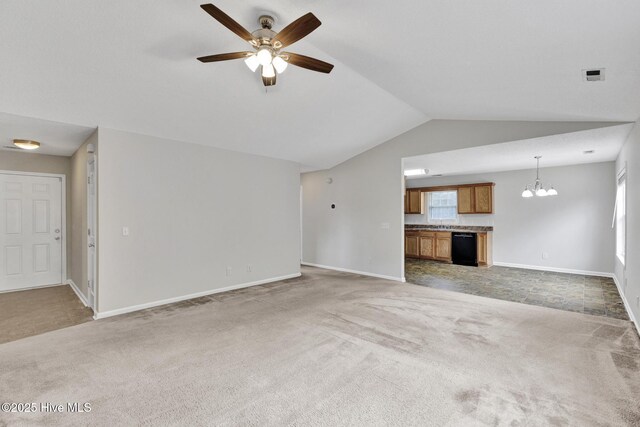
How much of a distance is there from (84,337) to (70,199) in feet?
11.9

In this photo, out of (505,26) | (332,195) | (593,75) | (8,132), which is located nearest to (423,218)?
(332,195)

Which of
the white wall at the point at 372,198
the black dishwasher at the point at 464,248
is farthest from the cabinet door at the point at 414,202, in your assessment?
the white wall at the point at 372,198

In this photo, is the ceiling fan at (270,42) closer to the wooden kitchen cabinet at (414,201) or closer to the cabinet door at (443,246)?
the cabinet door at (443,246)

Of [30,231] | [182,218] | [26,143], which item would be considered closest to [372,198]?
[182,218]

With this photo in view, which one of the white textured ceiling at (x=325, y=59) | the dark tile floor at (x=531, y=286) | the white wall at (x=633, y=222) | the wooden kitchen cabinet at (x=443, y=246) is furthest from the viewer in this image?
the wooden kitchen cabinet at (x=443, y=246)

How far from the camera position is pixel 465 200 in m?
7.91

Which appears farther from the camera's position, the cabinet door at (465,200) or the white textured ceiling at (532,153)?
the cabinet door at (465,200)

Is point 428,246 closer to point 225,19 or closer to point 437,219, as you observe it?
point 437,219

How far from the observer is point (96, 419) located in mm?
1927

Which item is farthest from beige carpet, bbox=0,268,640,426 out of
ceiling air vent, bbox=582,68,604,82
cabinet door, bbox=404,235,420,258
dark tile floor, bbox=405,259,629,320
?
cabinet door, bbox=404,235,420,258

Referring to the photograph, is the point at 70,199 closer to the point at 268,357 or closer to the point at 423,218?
the point at 268,357

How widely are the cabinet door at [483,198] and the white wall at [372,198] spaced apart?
3.09 m

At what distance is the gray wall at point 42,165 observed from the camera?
5.04 metres

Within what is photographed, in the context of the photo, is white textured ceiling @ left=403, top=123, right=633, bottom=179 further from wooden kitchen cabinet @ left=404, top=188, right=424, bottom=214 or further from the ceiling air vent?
wooden kitchen cabinet @ left=404, top=188, right=424, bottom=214
